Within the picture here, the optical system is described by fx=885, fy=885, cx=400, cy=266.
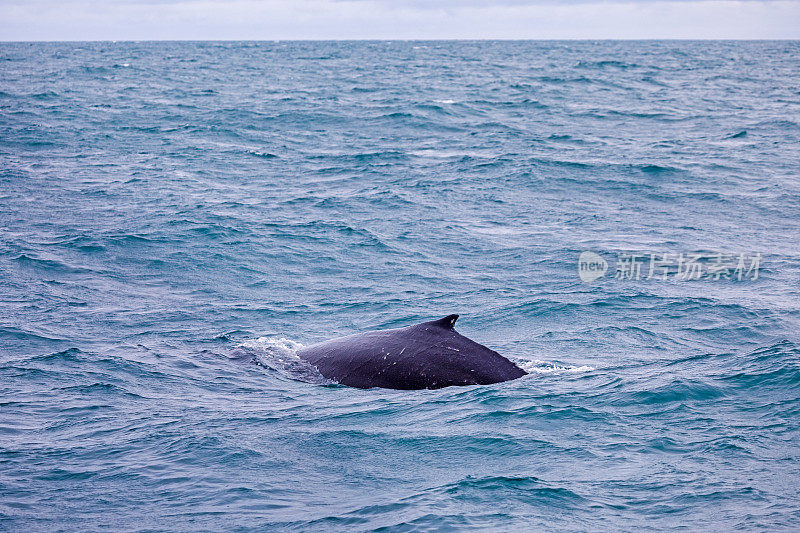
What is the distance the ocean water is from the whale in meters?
0.24

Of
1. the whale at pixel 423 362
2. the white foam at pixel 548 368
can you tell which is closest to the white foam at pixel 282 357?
the whale at pixel 423 362

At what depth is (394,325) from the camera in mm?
14633

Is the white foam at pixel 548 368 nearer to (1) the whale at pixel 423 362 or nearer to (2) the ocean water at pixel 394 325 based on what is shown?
(2) the ocean water at pixel 394 325

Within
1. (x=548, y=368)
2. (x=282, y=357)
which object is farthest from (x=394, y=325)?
(x=548, y=368)

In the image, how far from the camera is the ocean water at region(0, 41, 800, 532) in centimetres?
812

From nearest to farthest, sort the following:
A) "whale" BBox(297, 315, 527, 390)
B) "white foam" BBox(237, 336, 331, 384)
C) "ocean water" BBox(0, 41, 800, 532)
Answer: "ocean water" BBox(0, 41, 800, 532), "whale" BBox(297, 315, 527, 390), "white foam" BBox(237, 336, 331, 384)

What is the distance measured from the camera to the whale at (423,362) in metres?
10.8

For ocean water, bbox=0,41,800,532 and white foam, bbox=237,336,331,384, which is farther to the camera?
white foam, bbox=237,336,331,384

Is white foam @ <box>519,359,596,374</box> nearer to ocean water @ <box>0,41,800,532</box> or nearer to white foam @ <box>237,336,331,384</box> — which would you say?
ocean water @ <box>0,41,800,532</box>

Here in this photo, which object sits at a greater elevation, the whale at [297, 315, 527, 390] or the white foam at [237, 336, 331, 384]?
the whale at [297, 315, 527, 390]

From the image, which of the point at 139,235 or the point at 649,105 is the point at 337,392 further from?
the point at 649,105

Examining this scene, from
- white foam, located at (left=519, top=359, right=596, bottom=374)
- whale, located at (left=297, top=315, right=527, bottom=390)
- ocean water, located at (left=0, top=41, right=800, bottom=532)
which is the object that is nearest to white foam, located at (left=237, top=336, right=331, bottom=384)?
ocean water, located at (left=0, top=41, right=800, bottom=532)

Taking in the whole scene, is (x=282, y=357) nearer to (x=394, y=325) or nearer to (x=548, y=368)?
(x=394, y=325)

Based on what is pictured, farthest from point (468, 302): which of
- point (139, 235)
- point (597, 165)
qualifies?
point (597, 165)
